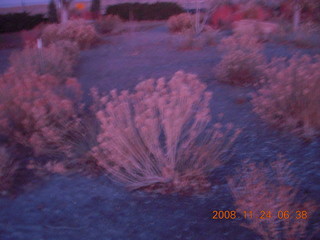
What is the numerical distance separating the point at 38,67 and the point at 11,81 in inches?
113

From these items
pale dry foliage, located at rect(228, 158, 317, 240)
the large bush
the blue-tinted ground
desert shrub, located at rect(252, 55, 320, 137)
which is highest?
the large bush

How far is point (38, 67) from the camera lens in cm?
991

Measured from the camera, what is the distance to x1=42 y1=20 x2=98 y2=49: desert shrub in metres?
16.3

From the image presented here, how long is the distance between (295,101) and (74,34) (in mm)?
12714

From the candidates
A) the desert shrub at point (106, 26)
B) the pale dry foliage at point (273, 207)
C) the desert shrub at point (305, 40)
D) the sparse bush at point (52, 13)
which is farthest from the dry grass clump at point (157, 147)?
the sparse bush at point (52, 13)

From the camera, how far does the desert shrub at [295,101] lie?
5.50 m

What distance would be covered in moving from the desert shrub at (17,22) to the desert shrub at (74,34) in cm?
1047

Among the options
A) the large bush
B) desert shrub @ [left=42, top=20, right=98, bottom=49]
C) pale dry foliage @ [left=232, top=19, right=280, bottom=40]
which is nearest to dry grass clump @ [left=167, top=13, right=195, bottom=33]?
pale dry foliage @ [left=232, top=19, right=280, bottom=40]

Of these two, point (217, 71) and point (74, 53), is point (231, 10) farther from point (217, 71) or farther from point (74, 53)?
point (217, 71)

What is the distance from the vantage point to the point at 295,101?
5777 millimetres

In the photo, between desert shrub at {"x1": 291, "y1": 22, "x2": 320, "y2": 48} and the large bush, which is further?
the large bush

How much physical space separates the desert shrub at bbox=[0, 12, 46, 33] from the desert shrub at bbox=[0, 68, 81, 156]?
857 inches

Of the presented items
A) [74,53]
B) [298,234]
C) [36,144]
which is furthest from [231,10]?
[298,234]

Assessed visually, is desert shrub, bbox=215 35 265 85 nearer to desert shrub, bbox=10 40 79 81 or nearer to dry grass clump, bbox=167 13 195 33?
desert shrub, bbox=10 40 79 81
